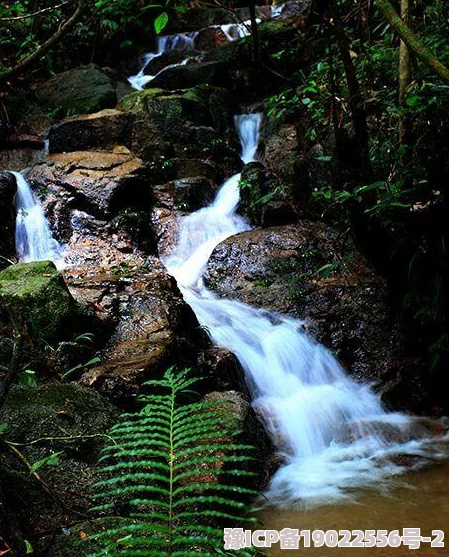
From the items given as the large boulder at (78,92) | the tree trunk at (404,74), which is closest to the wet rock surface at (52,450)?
the tree trunk at (404,74)

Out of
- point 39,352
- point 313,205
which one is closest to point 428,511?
point 39,352

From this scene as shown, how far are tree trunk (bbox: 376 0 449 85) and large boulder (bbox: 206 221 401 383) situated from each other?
278 centimetres

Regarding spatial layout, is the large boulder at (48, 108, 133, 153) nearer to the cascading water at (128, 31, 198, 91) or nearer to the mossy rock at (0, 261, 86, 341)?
the cascading water at (128, 31, 198, 91)

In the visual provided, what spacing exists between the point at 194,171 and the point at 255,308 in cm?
401

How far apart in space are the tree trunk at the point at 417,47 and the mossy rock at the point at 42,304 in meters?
3.53

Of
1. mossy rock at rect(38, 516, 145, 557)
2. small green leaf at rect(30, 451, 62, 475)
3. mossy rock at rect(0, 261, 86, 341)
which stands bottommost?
mossy rock at rect(38, 516, 145, 557)

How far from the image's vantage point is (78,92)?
1148cm

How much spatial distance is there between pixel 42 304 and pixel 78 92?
8.19m

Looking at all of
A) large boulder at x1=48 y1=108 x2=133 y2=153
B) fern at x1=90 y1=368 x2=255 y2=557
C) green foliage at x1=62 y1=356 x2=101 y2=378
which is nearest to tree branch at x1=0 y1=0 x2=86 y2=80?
fern at x1=90 y1=368 x2=255 y2=557

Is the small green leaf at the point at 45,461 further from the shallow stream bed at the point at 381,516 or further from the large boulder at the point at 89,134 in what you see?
the large boulder at the point at 89,134

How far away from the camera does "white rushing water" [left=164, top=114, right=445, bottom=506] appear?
174 inches

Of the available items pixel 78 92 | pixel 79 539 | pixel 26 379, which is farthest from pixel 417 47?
pixel 78 92

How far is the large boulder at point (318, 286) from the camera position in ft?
20.4

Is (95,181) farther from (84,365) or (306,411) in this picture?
(306,411)
